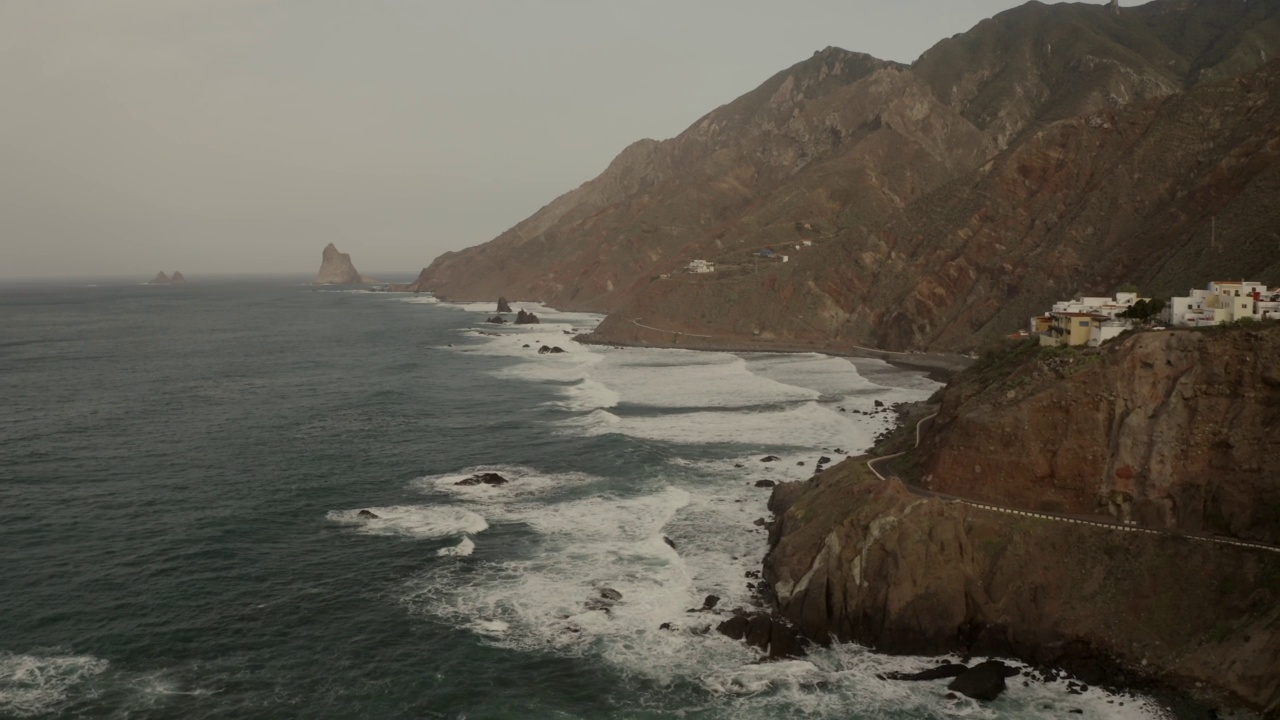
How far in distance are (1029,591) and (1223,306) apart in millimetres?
24286

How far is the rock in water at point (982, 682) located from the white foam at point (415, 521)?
26.4 metres

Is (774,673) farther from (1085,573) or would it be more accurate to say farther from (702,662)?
(1085,573)

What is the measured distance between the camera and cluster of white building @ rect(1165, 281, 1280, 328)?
155ft

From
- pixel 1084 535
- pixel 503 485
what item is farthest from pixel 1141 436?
pixel 503 485

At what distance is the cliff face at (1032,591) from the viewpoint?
3209 centimetres

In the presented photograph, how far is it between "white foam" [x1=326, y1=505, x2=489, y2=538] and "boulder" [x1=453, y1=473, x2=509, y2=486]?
4.59 metres

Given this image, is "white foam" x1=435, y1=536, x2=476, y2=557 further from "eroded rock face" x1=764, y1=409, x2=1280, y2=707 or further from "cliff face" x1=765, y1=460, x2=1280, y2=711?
"eroded rock face" x1=764, y1=409, x2=1280, y2=707

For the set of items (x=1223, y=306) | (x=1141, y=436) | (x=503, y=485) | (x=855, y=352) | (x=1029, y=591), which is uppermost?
(x=1223, y=306)

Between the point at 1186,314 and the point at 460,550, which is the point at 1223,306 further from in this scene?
the point at 460,550

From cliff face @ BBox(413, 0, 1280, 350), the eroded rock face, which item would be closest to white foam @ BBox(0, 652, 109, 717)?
the eroded rock face

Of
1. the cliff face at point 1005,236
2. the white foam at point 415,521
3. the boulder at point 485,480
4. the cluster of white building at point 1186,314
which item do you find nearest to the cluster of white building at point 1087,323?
the cluster of white building at point 1186,314

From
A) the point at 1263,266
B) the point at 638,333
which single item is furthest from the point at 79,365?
the point at 1263,266

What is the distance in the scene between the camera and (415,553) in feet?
148

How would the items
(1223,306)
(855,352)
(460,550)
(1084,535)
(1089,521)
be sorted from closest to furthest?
(1084,535), (1089,521), (460,550), (1223,306), (855,352)
